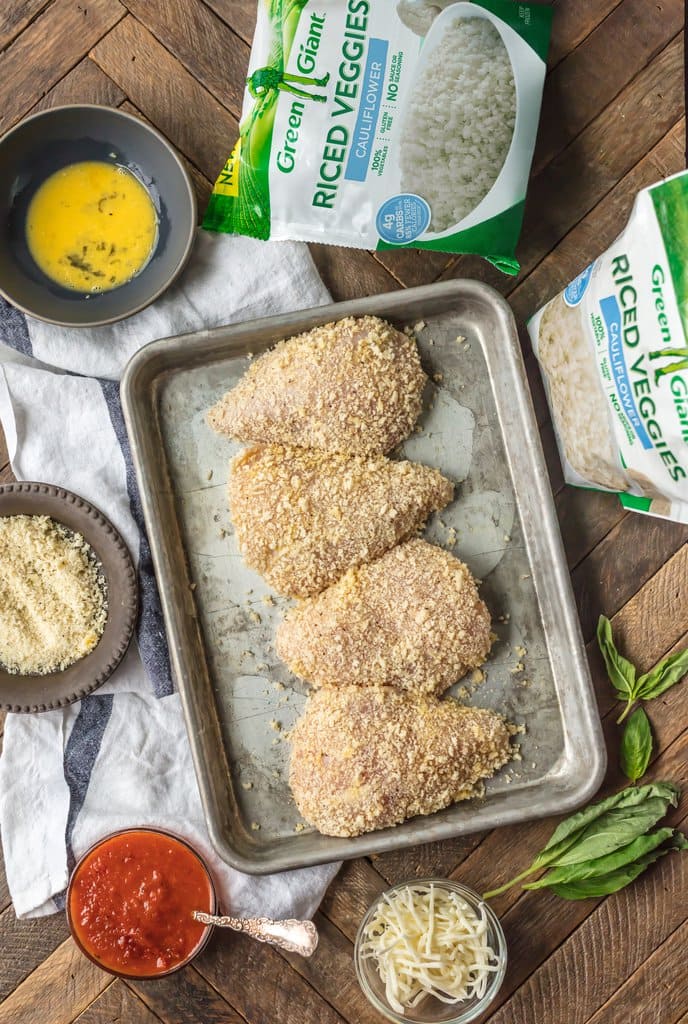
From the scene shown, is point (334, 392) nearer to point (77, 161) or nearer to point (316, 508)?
point (316, 508)

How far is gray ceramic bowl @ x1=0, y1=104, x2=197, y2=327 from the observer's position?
1647mm

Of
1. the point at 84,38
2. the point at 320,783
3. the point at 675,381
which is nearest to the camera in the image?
the point at 675,381

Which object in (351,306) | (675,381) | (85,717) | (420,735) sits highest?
(675,381)

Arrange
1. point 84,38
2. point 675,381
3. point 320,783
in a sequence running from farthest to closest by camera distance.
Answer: point 84,38 < point 320,783 < point 675,381

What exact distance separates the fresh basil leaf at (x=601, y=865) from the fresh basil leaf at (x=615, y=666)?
11.2 inches

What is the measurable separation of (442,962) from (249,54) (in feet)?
6.00

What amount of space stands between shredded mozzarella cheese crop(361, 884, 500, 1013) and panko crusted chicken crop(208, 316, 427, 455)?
900mm

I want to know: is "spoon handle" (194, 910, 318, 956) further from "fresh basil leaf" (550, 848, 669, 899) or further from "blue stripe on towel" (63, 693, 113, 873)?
"fresh basil leaf" (550, 848, 669, 899)

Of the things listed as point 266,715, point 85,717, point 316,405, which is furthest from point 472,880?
point 316,405

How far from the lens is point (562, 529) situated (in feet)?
5.88

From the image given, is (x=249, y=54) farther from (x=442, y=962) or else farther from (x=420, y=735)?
(x=442, y=962)

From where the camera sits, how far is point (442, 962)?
1643 millimetres

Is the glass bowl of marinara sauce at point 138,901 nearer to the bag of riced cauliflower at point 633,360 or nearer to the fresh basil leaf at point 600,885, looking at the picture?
the fresh basil leaf at point 600,885

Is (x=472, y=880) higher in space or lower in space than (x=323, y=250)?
lower
